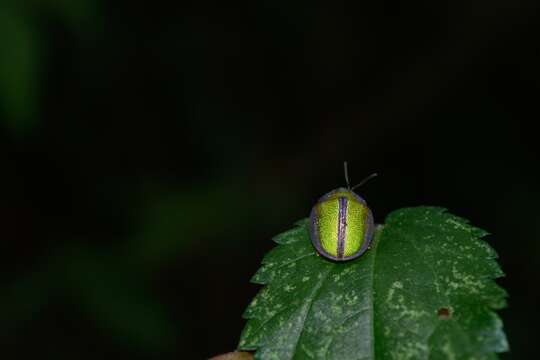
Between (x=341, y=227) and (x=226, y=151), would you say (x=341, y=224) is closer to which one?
(x=341, y=227)

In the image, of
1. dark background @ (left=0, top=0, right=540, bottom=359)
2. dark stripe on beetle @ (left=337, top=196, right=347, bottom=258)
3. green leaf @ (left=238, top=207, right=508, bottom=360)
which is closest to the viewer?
green leaf @ (left=238, top=207, right=508, bottom=360)

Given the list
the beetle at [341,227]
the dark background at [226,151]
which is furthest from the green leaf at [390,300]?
the dark background at [226,151]

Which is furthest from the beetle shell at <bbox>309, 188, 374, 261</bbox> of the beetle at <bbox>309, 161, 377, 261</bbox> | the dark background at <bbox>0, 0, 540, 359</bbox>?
the dark background at <bbox>0, 0, 540, 359</bbox>

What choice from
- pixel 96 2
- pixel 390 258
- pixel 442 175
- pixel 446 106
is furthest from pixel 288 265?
pixel 446 106

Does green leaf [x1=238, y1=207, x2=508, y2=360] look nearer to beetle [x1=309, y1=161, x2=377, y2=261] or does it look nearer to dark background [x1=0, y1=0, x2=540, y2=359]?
beetle [x1=309, y1=161, x2=377, y2=261]

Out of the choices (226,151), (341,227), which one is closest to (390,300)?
(341,227)

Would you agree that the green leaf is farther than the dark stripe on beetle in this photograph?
No

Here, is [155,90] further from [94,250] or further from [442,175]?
[442,175]
